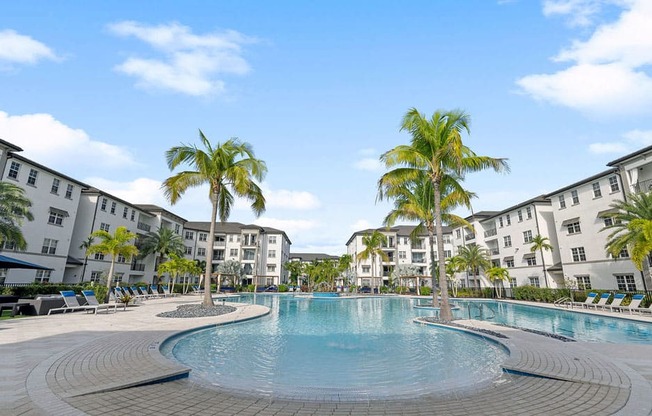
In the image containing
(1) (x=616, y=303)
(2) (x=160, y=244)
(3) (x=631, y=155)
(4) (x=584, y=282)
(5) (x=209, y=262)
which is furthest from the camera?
(2) (x=160, y=244)

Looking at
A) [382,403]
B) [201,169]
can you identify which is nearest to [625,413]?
[382,403]

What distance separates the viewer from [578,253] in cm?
3212

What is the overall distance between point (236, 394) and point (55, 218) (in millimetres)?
37659

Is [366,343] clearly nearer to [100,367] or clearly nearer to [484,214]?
[100,367]

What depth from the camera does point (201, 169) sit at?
62.2 feet

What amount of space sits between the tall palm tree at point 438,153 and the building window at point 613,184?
20.3 m

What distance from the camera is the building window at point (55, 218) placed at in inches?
1244

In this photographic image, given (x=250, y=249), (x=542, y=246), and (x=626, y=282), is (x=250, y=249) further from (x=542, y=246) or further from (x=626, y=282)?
(x=626, y=282)

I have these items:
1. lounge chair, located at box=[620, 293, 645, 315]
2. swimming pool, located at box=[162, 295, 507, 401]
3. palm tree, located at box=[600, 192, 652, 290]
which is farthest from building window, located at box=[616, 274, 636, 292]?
swimming pool, located at box=[162, 295, 507, 401]

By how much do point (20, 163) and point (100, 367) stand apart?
106ft

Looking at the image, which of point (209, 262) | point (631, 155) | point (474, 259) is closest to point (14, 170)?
point (209, 262)

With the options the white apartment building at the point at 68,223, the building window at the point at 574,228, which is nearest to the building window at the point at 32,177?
the white apartment building at the point at 68,223

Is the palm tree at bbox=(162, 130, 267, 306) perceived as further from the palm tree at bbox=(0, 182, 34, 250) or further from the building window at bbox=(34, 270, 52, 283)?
the building window at bbox=(34, 270, 52, 283)

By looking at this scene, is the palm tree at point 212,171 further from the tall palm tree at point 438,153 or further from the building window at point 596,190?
the building window at point 596,190
